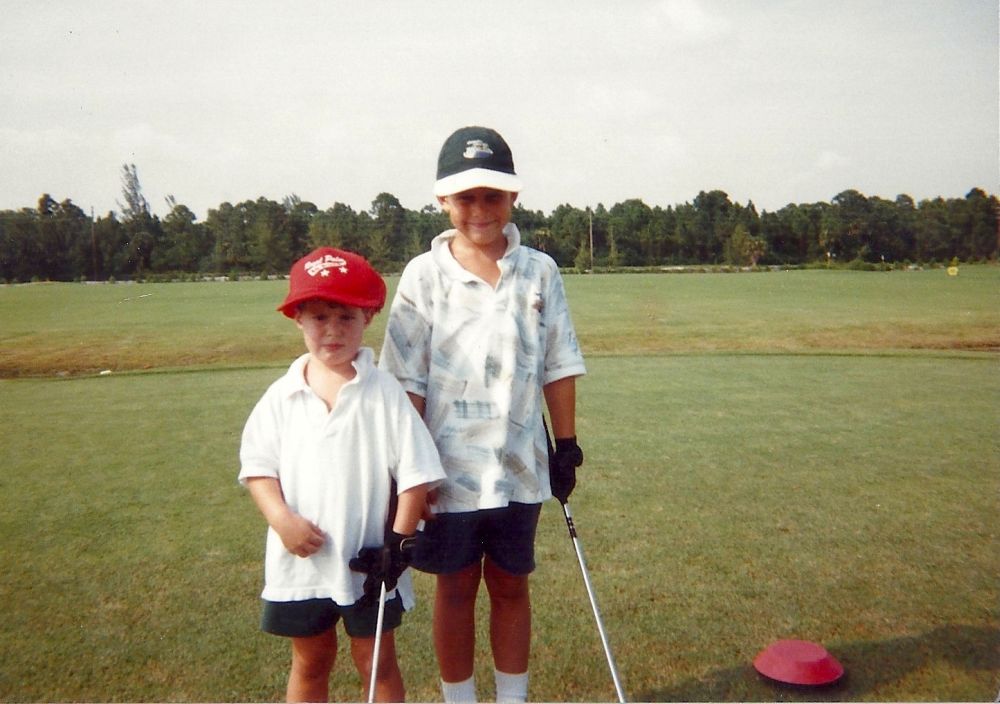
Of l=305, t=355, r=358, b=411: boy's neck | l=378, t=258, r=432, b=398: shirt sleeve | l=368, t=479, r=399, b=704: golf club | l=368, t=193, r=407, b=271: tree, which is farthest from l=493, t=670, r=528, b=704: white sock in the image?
l=368, t=193, r=407, b=271: tree

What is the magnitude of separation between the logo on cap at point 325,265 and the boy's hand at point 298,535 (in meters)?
0.57

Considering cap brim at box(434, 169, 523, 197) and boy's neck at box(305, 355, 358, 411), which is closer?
boy's neck at box(305, 355, 358, 411)

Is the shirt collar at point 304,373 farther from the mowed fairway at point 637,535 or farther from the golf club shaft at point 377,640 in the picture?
the mowed fairway at point 637,535

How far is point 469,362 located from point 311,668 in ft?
2.85

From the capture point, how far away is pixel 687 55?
3537mm

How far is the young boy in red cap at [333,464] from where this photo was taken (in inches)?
80.4

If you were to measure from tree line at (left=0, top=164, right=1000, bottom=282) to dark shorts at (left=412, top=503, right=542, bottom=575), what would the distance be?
1.47 meters

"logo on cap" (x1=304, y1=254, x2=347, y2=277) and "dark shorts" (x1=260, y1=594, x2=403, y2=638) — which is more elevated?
"logo on cap" (x1=304, y1=254, x2=347, y2=277)

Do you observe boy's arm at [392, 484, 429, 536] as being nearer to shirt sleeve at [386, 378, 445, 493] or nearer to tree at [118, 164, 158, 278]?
shirt sleeve at [386, 378, 445, 493]

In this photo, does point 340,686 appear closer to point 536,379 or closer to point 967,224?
point 536,379

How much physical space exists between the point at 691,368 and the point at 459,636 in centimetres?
611

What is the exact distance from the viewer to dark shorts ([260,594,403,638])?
83.0 inches

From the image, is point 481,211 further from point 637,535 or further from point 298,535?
point 637,535

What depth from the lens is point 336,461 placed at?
6.70 feet
